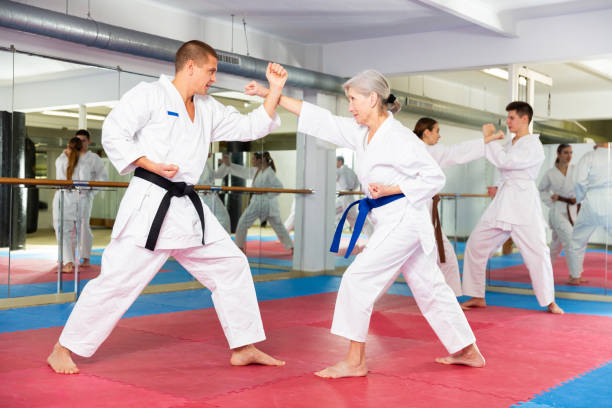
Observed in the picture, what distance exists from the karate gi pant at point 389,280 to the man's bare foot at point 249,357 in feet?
1.50

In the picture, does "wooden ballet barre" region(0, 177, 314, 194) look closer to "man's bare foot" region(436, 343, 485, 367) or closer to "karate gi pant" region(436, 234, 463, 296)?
"karate gi pant" region(436, 234, 463, 296)

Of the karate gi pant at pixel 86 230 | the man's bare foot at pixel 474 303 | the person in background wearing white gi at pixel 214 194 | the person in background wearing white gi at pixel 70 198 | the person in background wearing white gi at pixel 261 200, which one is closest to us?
the person in background wearing white gi at pixel 70 198

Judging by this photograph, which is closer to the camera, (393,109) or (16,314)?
(393,109)

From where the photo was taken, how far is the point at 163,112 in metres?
3.38

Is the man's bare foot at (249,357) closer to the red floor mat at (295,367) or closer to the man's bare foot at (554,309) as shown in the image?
the red floor mat at (295,367)

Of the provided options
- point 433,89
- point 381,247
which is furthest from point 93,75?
point 433,89

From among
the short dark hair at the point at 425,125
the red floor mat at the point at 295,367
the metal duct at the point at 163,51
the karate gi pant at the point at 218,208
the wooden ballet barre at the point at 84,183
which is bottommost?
the red floor mat at the point at 295,367

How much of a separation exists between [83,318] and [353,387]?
1.34 meters

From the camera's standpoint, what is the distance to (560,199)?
703cm

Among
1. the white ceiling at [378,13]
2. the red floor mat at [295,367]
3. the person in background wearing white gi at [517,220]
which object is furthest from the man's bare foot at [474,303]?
the white ceiling at [378,13]

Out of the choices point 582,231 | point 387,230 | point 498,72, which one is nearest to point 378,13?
point 498,72

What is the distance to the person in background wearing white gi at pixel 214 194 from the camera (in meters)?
7.10

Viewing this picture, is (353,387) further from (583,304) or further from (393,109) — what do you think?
(583,304)

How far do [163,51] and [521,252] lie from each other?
366cm
